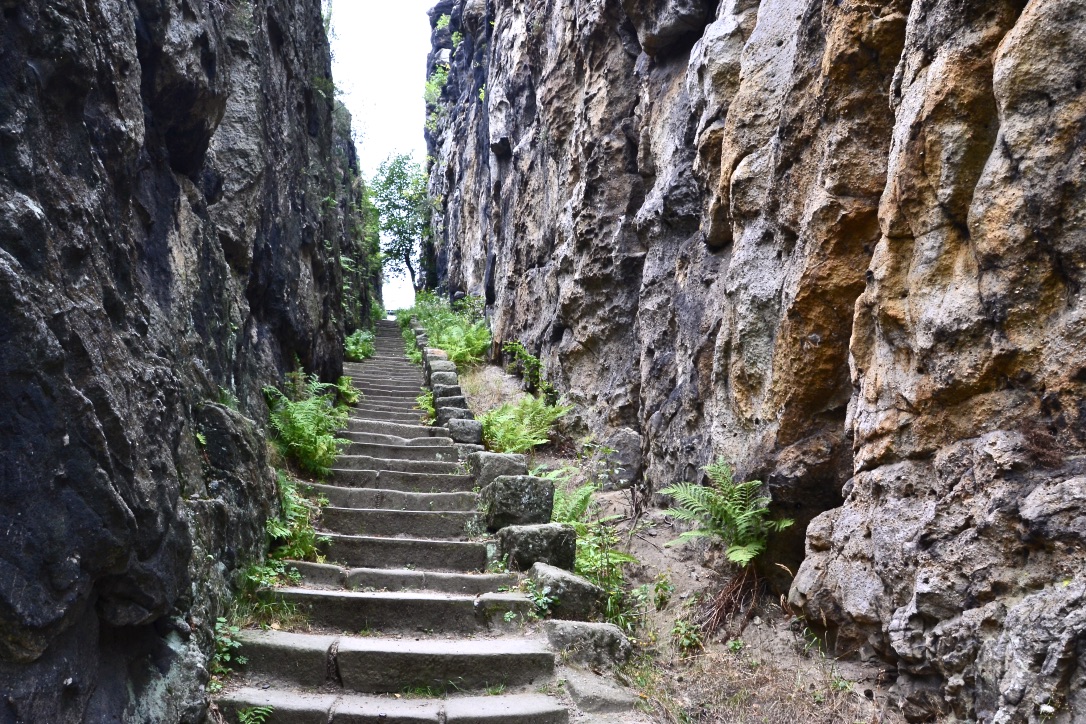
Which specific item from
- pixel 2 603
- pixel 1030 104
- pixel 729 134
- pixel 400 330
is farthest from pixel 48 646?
pixel 400 330

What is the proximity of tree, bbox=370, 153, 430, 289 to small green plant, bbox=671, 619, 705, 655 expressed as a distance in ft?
99.6

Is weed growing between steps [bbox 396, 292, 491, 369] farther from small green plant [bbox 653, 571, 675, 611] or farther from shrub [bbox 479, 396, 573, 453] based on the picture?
small green plant [bbox 653, 571, 675, 611]

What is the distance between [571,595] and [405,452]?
152 inches

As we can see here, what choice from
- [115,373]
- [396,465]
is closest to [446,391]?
[396,465]

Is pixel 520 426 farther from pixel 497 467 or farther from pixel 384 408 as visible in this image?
pixel 384 408

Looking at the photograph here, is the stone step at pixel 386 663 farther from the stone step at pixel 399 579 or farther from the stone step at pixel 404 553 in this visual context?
the stone step at pixel 404 553

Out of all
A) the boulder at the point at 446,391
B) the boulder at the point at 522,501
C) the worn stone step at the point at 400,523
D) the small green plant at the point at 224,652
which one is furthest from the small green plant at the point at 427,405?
the small green plant at the point at 224,652

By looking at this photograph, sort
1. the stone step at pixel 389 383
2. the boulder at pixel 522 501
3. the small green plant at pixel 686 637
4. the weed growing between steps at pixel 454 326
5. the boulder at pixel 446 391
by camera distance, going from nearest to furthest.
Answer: the small green plant at pixel 686 637
the boulder at pixel 522 501
the boulder at pixel 446 391
the stone step at pixel 389 383
the weed growing between steps at pixel 454 326

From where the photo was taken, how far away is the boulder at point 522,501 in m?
6.59

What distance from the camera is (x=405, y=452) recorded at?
888cm

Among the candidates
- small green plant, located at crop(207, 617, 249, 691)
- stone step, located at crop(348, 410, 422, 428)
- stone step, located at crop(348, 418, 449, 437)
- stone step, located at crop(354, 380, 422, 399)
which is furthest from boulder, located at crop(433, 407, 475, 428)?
small green plant, located at crop(207, 617, 249, 691)

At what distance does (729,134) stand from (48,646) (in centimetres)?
629

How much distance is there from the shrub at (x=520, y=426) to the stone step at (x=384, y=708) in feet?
16.0

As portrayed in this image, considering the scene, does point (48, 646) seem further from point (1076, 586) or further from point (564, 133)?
point (564, 133)
